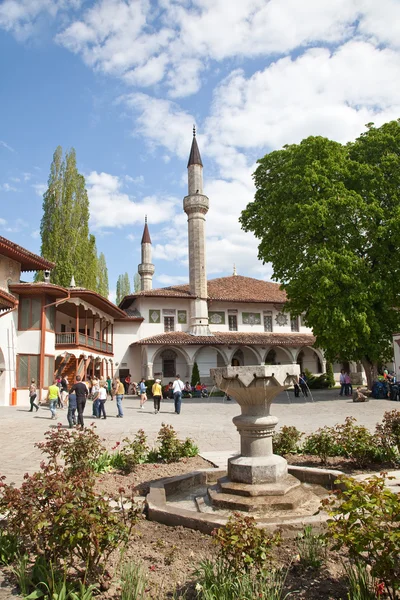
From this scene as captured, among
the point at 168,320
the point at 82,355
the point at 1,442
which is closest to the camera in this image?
the point at 1,442

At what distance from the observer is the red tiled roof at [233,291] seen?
1256 inches

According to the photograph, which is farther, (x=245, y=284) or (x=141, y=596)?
(x=245, y=284)

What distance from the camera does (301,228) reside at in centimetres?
1902

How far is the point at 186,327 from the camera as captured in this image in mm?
32531

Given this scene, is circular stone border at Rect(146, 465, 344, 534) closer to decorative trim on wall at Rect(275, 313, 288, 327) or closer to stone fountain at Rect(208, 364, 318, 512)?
stone fountain at Rect(208, 364, 318, 512)

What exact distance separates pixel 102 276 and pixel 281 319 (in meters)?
15.9

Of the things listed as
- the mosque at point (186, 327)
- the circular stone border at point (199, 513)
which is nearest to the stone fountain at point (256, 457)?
the circular stone border at point (199, 513)

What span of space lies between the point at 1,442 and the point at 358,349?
1454 centimetres

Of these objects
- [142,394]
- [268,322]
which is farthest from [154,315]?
[142,394]

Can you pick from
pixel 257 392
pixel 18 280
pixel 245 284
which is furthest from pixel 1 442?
pixel 245 284

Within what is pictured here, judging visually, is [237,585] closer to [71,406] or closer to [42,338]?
[71,406]

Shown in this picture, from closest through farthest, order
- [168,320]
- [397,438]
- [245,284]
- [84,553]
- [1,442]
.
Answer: [84,553] < [397,438] < [1,442] < [168,320] < [245,284]

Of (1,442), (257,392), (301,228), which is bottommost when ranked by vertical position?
(1,442)

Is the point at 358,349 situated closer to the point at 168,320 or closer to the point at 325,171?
the point at 325,171
